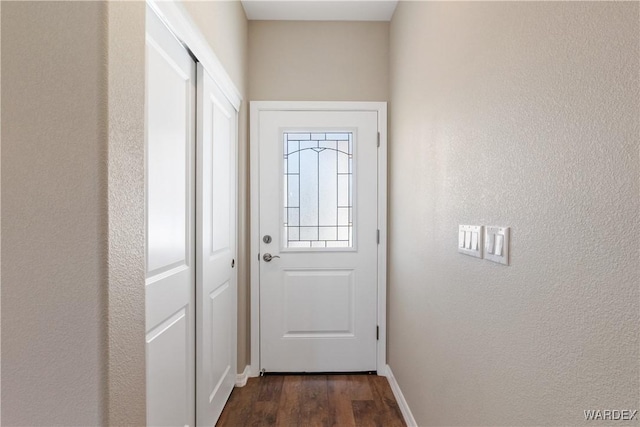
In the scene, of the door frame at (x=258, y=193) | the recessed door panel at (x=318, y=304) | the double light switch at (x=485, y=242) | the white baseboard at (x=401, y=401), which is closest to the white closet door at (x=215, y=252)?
the door frame at (x=258, y=193)

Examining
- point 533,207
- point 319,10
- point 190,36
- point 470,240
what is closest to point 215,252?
point 190,36

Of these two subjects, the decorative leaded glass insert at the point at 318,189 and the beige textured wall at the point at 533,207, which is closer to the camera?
the beige textured wall at the point at 533,207

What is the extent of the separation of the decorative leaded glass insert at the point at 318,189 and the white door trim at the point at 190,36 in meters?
0.69

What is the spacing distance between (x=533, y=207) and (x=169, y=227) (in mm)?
1256

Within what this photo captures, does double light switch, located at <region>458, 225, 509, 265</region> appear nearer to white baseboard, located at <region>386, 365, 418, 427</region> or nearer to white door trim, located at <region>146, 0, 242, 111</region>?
white baseboard, located at <region>386, 365, 418, 427</region>

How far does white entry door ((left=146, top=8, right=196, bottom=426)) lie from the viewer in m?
1.24

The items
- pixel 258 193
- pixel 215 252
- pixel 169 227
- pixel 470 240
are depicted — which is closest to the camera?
pixel 470 240

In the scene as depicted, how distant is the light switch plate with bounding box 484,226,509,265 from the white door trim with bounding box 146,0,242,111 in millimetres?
1340

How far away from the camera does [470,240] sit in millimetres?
1247

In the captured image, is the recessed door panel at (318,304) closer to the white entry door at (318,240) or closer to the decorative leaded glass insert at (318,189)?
the white entry door at (318,240)

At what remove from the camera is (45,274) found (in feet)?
2.70

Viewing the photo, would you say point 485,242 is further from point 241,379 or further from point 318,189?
point 241,379

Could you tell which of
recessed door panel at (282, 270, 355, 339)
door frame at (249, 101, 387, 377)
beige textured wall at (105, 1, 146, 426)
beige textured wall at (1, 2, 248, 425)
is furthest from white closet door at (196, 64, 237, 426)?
beige textured wall at (1, 2, 248, 425)

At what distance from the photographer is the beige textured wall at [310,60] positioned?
2.51m
